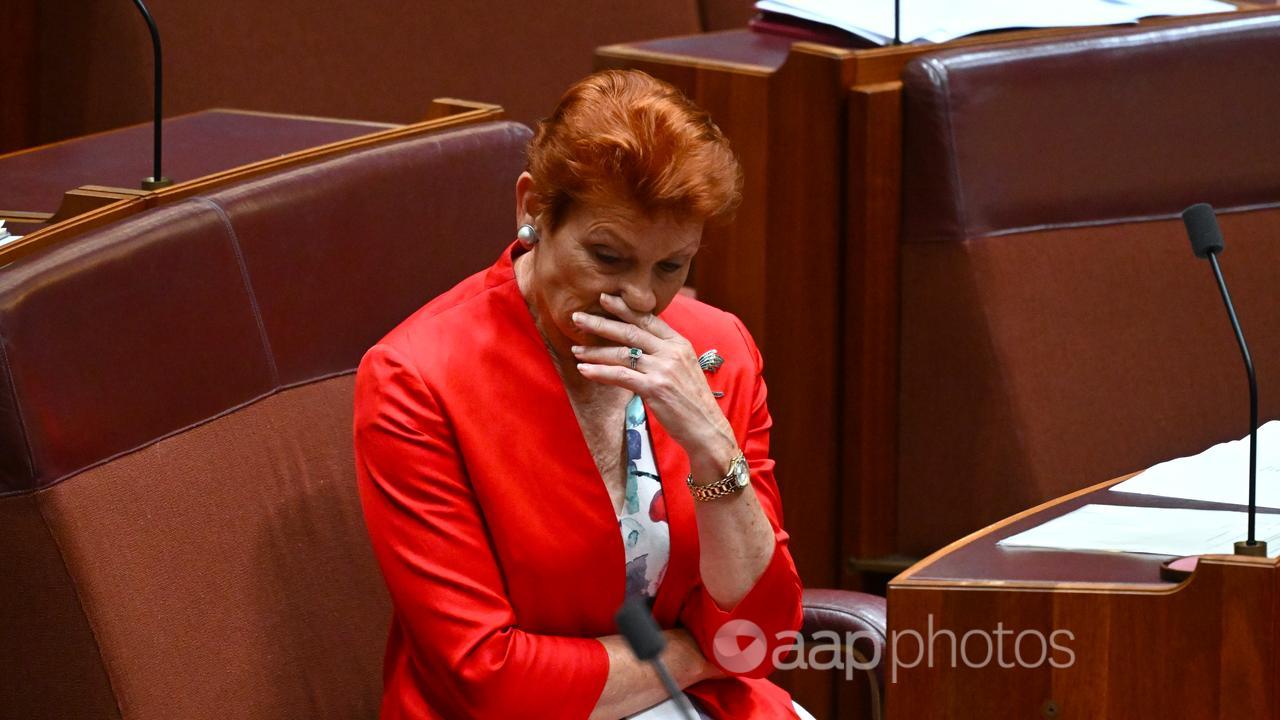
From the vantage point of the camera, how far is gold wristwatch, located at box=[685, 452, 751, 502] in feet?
4.95

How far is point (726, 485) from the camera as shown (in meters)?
1.51

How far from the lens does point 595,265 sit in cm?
148

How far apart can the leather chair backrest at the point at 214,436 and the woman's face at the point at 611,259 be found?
37 centimetres

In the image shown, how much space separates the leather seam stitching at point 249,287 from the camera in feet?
5.51

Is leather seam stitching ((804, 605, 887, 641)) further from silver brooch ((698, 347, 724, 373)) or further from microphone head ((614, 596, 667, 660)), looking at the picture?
microphone head ((614, 596, 667, 660))

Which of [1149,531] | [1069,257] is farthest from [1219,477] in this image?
[1069,257]

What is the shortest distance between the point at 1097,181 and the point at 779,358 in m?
0.53

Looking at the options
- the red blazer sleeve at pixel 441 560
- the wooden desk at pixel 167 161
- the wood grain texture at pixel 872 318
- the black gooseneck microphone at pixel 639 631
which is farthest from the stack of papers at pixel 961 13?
the black gooseneck microphone at pixel 639 631

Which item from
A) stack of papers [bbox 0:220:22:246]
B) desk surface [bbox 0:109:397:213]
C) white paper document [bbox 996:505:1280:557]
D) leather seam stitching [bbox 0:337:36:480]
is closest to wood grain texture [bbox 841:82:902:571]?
white paper document [bbox 996:505:1280:557]

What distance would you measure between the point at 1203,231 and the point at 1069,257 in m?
0.72

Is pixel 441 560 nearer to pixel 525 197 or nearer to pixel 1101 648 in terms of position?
pixel 525 197

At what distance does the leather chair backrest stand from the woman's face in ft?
1.21

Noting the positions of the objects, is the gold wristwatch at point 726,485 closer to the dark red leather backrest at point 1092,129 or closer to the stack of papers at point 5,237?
the stack of papers at point 5,237

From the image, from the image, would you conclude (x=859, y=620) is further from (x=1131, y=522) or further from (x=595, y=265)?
(x=595, y=265)
